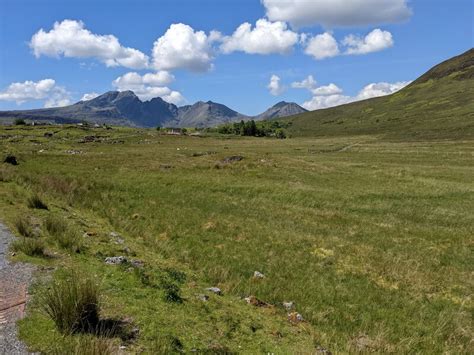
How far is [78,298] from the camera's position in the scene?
884 centimetres

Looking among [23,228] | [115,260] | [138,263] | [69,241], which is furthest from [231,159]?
[115,260]

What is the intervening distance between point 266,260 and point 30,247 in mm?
10711

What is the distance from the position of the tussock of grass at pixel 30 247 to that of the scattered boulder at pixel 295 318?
8.69m

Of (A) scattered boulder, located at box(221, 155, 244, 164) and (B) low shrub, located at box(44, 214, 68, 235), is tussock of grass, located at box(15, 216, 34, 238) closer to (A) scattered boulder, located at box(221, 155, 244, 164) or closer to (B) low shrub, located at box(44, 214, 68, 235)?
(B) low shrub, located at box(44, 214, 68, 235)

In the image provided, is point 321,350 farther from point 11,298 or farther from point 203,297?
point 11,298

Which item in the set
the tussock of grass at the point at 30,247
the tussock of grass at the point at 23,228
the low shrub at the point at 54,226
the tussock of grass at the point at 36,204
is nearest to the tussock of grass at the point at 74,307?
the tussock of grass at the point at 30,247

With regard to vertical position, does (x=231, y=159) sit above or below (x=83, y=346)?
below

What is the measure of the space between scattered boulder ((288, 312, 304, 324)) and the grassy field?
0.24 metres

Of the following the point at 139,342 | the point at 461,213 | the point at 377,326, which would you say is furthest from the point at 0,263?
the point at 461,213

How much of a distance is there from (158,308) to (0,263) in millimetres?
5648

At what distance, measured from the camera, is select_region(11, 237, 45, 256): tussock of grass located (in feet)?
44.9

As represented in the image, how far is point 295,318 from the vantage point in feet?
44.0

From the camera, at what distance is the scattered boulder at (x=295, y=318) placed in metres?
13.2

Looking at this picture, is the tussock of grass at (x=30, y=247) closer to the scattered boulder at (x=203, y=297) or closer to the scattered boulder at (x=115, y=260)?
the scattered boulder at (x=115, y=260)
